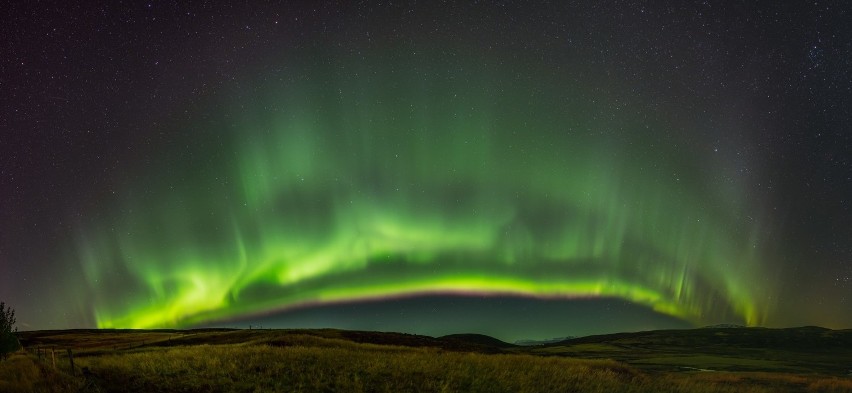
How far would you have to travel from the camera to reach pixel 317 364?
20.0m

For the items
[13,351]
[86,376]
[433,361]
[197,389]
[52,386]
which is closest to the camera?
[52,386]

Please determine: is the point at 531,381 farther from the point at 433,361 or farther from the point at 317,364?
the point at 317,364

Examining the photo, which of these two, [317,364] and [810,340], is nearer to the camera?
[317,364]

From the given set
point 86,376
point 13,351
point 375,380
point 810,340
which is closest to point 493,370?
point 375,380

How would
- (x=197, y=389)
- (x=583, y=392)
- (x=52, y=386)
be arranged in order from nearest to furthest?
(x=52, y=386) < (x=197, y=389) < (x=583, y=392)

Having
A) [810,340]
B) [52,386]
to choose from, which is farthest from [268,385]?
[810,340]

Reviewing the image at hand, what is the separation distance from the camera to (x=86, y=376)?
55.4 feet

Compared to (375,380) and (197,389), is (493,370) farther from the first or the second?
(197,389)

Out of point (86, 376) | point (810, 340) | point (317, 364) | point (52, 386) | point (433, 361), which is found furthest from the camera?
point (810, 340)

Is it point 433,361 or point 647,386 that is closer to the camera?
point 647,386

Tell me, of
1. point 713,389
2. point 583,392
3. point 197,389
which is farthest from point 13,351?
point 713,389

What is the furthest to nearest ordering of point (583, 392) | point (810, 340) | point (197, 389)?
1. point (810, 340)
2. point (583, 392)
3. point (197, 389)

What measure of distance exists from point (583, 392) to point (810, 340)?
448 feet

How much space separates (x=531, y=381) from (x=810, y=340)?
450ft
